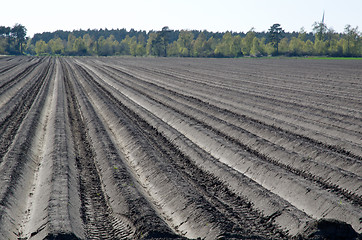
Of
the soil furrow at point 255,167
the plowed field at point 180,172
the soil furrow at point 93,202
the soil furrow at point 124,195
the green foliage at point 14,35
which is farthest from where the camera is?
the green foliage at point 14,35

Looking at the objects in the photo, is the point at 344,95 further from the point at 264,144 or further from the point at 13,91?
the point at 13,91

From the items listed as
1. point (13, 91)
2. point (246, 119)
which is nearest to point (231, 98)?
point (246, 119)

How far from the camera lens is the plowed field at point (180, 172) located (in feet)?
21.8

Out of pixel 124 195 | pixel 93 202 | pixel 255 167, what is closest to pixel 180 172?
pixel 255 167

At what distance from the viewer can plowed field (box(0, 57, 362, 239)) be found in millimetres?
6633

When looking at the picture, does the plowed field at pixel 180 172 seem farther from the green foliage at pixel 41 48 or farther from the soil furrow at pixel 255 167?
the green foliage at pixel 41 48

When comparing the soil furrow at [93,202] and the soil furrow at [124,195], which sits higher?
the soil furrow at [124,195]

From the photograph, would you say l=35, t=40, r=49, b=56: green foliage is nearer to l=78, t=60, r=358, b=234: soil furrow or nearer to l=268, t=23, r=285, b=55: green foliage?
l=268, t=23, r=285, b=55: green foliage

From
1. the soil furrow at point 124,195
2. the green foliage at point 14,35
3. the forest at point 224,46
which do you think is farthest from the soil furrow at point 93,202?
the green foliage at point 14,35

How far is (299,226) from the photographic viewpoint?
6.50 metres

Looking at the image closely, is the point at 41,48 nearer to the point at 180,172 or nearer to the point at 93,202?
the point at 180,172

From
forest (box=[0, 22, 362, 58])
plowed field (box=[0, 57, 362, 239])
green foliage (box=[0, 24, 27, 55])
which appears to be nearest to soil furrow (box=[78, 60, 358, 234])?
plowed field (box=[0, 57, 362, 239])

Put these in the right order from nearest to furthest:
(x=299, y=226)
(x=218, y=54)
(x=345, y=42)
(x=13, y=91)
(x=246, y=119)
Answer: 1. (x=299, y=226)
2. (x=246, y=119)
3. (x=13, y=91)
4. (x=345, y=42)
5. (x=218, y=54)

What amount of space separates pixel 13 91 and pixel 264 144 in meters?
17.1
